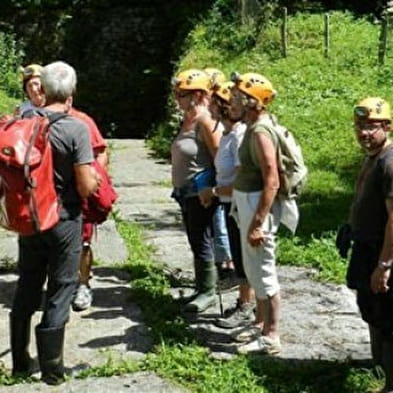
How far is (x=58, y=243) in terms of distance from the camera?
5008 millimetres

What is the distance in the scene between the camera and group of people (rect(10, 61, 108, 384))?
4.96m

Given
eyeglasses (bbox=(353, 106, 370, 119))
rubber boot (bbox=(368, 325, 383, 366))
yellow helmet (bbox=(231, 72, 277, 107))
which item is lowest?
rubber boot (bbox=(368, 325, 383, 366))

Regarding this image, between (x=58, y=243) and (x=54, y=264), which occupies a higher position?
(x=58, y=243)

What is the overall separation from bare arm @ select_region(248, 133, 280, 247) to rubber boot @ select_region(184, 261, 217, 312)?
43.9 inches

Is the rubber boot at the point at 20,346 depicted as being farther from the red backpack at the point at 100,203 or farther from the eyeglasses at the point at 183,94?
the eyeglasses at the point at 183,94

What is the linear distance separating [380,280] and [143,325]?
197cm

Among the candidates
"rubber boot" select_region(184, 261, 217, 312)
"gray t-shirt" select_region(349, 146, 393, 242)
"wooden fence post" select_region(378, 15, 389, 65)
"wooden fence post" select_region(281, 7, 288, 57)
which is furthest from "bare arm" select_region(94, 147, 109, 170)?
"wooden fence post" select_region(281, 7, 288, 57)

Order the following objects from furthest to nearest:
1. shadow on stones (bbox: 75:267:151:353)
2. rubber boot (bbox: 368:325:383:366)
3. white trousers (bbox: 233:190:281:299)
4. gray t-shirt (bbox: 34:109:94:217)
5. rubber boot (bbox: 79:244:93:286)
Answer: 1. rubber boot (bbox: 79:244:93:286)
2. shadow on stones (bbox: 75:267:151:353)
3. white trousers (bbox: 233:190:281:299)
4. rubber boot (bbox: 368:325:383:366)
5. gray t-shirt (bbox: 34:109:94:217)

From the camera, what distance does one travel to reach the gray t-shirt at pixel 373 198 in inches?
182

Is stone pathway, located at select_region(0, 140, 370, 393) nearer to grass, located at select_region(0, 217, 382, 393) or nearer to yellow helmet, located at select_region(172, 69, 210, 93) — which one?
grass, located at select_region(0, 217, 382, 393)

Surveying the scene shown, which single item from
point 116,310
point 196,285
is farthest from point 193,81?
point 116,310

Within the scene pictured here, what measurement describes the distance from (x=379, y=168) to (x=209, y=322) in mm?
1960

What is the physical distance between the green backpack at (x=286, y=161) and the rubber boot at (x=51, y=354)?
1445 mm

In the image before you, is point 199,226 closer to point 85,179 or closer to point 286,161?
point 286,161
